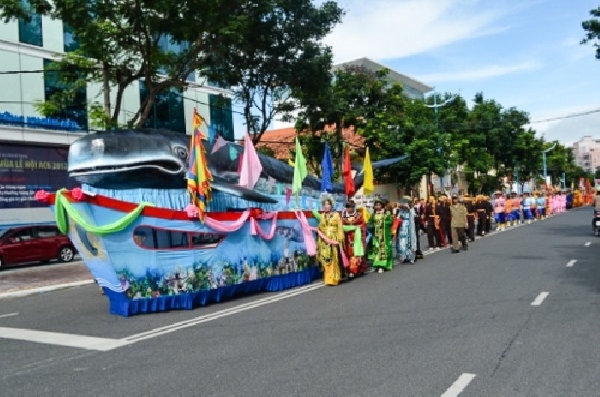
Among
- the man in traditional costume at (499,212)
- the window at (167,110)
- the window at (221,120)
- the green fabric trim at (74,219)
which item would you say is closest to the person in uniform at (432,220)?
the man in traditional costume at (499,212)

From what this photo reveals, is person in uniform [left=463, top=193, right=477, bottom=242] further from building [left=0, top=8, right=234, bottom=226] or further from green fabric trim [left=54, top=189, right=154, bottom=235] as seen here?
green fabric trim [left=54, top=189, right=154, bottom=235]

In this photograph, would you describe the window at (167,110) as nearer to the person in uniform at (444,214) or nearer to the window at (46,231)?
the window at (46,231)

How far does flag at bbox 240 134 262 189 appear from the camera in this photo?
37.8 feet

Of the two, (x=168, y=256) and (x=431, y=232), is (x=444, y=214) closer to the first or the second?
(x=431, y=232)

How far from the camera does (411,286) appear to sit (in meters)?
10.9

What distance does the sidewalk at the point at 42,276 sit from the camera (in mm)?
14930

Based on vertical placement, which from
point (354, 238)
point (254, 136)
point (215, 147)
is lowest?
point (354, 238)

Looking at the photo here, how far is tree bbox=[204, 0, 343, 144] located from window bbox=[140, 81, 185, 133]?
8080mm

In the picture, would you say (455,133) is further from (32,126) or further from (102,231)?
(102,231)

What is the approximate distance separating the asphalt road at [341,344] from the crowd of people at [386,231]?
1.11 metres

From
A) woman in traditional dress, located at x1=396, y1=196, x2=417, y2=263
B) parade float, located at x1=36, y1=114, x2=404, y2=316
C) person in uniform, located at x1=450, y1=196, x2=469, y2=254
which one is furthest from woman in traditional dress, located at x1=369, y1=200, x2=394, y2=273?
person in uniform, located at x1=450, y1=196, x2=469, y2=254

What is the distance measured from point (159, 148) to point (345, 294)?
4.45 metres

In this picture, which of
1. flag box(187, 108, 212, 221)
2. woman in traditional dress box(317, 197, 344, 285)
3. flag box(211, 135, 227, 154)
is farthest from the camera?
woman in traditional dress box(317, 197, 344, 285)

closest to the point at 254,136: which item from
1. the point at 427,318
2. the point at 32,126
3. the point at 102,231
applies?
the point at 32,126
